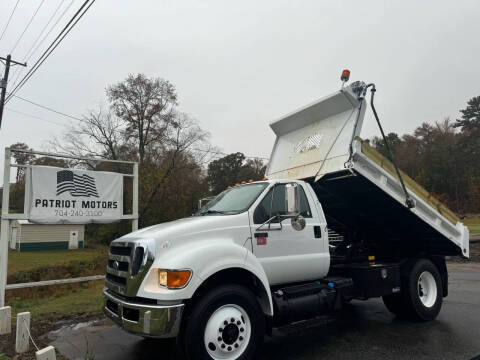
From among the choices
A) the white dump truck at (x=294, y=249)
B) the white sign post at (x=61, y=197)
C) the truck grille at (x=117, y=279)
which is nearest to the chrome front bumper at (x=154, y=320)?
the white dump truck at (x=294, y=249)

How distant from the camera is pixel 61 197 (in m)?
7.08

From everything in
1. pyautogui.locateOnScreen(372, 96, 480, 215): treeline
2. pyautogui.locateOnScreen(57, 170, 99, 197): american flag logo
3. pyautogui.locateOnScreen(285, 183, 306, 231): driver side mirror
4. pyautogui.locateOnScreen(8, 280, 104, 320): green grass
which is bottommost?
pyautogui.locateOnScreen(8, 280, 104, 320): green grass

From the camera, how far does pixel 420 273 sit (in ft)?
20.6

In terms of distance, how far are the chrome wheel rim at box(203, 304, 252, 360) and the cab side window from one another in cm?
115

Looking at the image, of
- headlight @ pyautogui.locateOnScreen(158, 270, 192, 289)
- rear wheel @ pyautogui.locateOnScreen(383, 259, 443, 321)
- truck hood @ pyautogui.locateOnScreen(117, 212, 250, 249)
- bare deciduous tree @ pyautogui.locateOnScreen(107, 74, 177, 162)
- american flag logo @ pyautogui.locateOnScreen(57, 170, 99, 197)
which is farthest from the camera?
bare deciduous tree @ pyautogui.locateOnScreen(107, 74, 177, 162)

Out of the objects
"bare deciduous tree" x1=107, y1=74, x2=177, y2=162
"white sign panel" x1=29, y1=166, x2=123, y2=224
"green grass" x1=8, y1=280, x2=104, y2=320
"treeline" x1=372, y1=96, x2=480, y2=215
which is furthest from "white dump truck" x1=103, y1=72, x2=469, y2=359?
"treeline" x1=372, y1=96, x2=480, y2=215

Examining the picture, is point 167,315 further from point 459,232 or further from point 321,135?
point 459,232

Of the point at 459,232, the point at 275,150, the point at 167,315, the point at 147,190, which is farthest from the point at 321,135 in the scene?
the point at 147,190

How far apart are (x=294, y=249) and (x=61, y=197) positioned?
188 inches

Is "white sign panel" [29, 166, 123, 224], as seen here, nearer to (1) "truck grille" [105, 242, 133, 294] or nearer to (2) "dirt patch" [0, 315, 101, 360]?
(2) "dirt patch" [0, 315, 101, 360]

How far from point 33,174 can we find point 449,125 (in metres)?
58.3

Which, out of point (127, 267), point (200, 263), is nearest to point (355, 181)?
point (200, 263)

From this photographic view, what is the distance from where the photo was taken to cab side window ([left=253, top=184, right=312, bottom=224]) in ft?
15.4

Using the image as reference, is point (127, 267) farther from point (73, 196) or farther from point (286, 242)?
point (73, 196)
